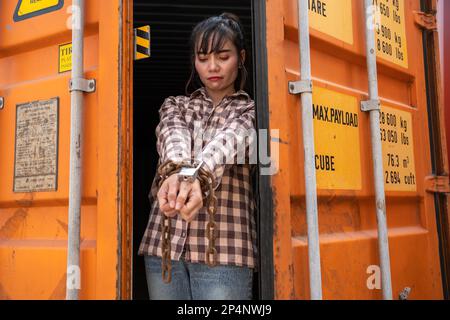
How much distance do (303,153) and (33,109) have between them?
1.18m

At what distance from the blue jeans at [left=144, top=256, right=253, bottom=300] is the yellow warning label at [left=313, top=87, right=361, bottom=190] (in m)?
0.50

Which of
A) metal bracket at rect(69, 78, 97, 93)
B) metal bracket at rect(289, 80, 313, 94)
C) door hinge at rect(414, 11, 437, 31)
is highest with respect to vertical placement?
door hinge at rect(414, 11, 437, 31)

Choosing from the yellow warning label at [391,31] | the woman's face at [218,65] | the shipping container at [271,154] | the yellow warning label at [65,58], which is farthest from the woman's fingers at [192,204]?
the yellow warning label at [391,31]

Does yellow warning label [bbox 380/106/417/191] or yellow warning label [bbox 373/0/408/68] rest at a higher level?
yellow warning label [bbox 373/0/408/68]

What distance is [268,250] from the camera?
171cm

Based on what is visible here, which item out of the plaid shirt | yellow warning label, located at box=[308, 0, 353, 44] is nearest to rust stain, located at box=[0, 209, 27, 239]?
the plaid shirt

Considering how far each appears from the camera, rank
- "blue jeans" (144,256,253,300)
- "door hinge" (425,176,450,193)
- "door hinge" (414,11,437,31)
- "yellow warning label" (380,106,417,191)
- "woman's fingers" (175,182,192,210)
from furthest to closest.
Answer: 1. "door hinge" (414,11,437,31)
2. "door hinge" (425,176,450,193)
3. "yellow warning label" (380,106,417,191)
4. "blue jeans" (144,256,253,300)
5. "woman's fingers" (175,182,192,210)

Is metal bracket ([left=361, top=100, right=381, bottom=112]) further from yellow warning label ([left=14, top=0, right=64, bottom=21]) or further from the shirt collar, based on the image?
yellow warning label ([left=14, top=0, right=64, bottom=21])

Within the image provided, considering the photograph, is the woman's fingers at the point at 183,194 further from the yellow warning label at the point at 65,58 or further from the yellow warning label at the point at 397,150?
the yellow warning label at the point at 397,150

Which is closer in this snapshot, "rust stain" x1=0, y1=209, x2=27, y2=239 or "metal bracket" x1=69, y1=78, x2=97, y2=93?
"metal bracket" x1=69, y1=78, x2=97, y2=93

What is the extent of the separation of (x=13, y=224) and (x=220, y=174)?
100cm

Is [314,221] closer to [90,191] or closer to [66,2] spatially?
[90,191]

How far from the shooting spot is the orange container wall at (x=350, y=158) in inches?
69.9

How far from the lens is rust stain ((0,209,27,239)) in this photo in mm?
2049
